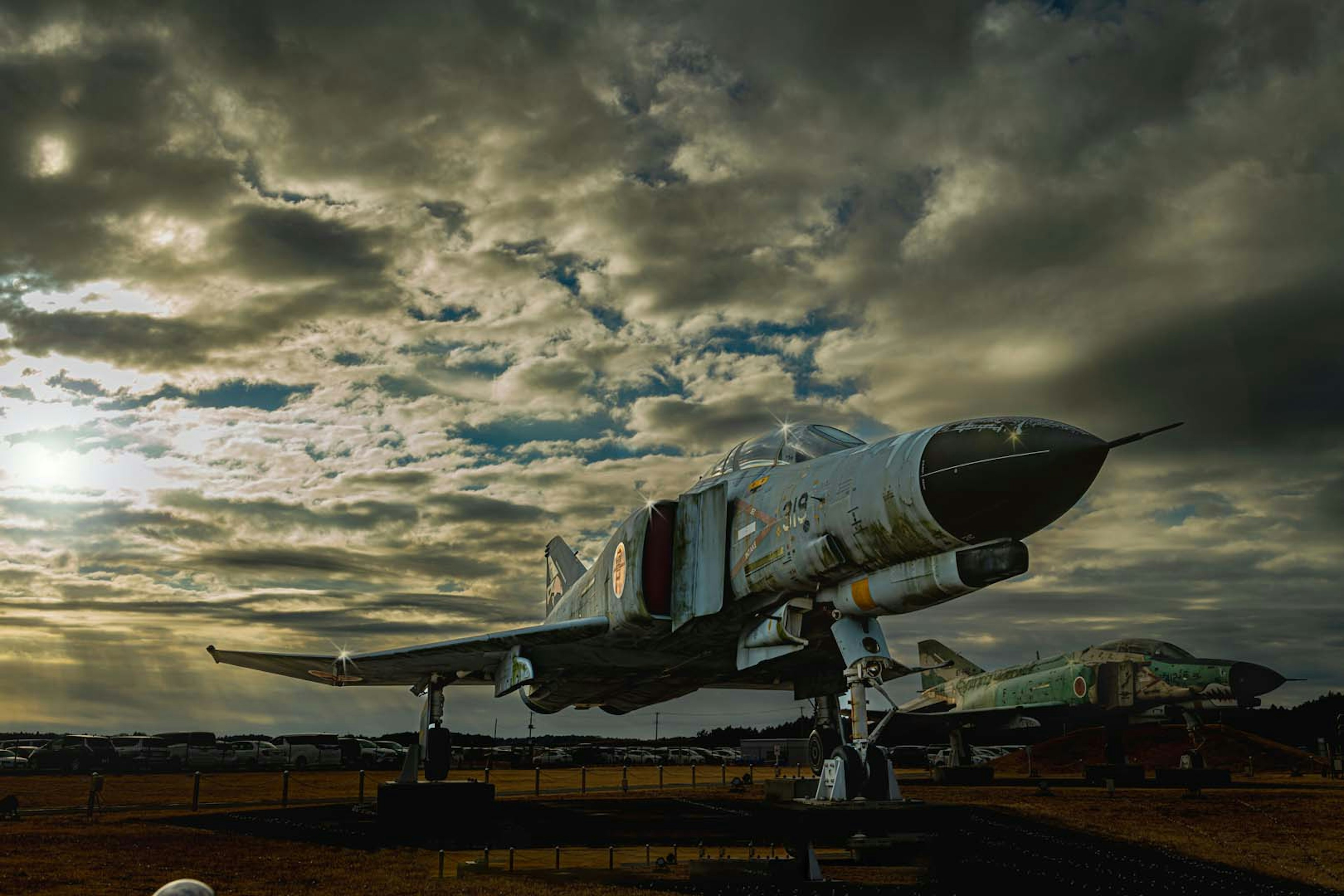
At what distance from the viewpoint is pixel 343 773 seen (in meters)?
45.4

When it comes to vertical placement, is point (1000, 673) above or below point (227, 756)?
above

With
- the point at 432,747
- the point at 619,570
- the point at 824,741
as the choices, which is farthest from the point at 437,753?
the point at 824,741

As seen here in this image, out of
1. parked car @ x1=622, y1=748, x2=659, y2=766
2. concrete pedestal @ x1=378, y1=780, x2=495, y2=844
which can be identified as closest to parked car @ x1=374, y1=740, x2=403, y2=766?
parked car @ x1=622, y1=748, x2=659, y2=766

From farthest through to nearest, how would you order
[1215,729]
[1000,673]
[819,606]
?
[1215,729]
[1000,673]
[819,606]

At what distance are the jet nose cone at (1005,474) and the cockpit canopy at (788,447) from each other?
2.37m

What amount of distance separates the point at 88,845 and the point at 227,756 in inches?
1554

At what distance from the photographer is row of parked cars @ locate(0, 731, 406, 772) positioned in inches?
1695

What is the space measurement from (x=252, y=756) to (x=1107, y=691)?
136 ft

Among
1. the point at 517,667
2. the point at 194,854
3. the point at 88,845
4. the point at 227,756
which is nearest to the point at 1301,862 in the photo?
the point at 517,667

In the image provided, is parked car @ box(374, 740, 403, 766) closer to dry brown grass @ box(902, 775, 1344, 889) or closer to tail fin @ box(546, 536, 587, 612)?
tail fin @ box(546, 536, 587, 612)

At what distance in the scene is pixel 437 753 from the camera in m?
17.0

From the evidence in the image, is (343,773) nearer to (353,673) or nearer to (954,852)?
(353,673)

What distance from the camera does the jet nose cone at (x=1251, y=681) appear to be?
29812mm

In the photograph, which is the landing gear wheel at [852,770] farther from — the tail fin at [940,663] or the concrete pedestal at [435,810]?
the tail fin at [940,663]
